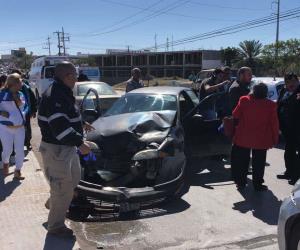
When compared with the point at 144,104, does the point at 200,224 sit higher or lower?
lower

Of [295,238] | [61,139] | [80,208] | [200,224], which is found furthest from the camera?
[80,208]

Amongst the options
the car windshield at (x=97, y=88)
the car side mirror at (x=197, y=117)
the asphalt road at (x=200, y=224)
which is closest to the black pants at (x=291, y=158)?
the asphalt road at (x=200, y=224)

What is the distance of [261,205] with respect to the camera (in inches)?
253

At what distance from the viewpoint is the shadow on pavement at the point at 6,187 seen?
6531 millimetres

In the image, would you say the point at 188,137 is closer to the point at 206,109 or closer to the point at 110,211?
the point at 206,109

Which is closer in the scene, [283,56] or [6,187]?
[6,187]

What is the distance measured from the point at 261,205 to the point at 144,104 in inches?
111

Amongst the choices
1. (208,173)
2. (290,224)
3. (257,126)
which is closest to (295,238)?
(290,224)

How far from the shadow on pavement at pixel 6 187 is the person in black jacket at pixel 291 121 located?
436cm

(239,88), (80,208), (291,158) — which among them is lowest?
(80,208)

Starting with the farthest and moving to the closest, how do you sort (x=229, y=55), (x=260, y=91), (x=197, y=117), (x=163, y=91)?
(x=229, y=55) → (x=163, y=91) → (x=197, y=117) → (x=260, y=91)

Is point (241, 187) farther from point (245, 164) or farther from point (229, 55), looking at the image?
point (229, 55)

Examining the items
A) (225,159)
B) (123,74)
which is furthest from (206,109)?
(123,74)

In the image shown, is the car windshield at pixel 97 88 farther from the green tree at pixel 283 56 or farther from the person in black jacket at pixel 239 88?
the green tree at pixel 283 56
